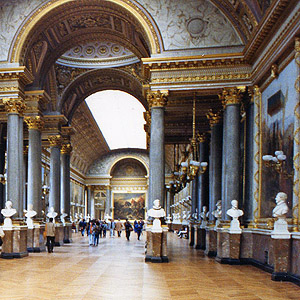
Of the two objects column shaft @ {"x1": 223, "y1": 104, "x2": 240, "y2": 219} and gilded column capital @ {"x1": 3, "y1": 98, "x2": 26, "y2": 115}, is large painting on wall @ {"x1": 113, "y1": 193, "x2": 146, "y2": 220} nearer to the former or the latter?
gilded column capital @ {"x1": 3, "y1": 98, "x2": 26, "y2": 115}

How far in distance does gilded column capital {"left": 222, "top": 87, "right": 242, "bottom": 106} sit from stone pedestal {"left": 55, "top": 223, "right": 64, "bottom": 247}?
11.1 meters

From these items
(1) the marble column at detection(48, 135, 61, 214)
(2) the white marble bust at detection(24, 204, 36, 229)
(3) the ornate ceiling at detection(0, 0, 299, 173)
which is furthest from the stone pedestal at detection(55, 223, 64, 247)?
→ (3) the ornate ceiling at detection(0, 0, 299, 173)

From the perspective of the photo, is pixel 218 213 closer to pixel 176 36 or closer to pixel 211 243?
pixel 211 243

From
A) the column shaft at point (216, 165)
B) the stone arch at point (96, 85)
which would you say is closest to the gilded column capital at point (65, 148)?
the stone arch at point (96, 85)

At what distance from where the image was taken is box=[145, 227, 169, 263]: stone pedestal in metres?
12.0

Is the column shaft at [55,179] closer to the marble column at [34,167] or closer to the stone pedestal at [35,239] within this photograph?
the marble column at [34,167]

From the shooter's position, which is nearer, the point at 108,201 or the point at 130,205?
the point at 108,201

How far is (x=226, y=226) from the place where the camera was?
12.2 metres

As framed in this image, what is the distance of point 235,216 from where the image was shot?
39.1 ft

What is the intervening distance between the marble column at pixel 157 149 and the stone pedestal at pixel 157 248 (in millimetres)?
1020

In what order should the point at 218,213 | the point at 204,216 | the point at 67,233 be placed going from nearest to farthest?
the point at 218,213 → the point at 204,216 → the point at 67,233

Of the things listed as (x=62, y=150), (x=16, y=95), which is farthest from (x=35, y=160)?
(x=62, y=150)

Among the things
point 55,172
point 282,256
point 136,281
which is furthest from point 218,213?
point 55,172

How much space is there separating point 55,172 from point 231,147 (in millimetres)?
10804
